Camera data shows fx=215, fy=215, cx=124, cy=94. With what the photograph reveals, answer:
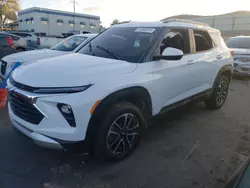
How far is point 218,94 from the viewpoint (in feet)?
15.8

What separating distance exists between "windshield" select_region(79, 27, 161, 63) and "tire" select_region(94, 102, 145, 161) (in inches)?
28.9

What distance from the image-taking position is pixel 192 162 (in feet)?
9.86

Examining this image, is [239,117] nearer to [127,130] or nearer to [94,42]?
[127,130]

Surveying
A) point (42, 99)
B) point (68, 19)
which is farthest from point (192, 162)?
point (68, 19)

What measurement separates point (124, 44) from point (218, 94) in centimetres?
267

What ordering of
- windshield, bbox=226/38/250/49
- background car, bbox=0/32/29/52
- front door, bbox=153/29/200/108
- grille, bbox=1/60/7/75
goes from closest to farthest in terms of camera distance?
front door, bbox=153/29/200/108 → grille, bbox=1/60/7/75 → windshield, bbox=226/38/250/49 → background car, bbox=0/32/29/52

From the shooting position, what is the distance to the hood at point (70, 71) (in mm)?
2381

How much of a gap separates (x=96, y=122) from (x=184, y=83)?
1.83m

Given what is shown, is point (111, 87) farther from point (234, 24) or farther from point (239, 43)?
point (234, 24)

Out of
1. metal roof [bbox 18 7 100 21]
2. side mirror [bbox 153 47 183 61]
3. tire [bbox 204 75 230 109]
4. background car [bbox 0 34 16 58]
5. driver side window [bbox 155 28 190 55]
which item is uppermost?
metal roof [bbox 18 7 100 21]

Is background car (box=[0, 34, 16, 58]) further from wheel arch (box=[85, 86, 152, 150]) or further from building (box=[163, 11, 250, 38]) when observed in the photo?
building (box=[163, 11, 250, 38])

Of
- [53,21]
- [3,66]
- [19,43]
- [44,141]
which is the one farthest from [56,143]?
[53,21]

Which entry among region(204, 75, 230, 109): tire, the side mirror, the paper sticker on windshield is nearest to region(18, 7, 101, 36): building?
region(204, 75, 230, 109): tire

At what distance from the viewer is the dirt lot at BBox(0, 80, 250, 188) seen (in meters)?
2.60
